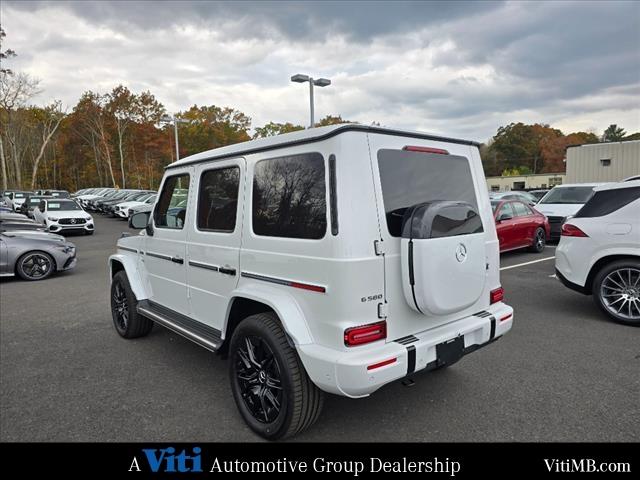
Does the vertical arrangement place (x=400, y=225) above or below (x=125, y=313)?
above

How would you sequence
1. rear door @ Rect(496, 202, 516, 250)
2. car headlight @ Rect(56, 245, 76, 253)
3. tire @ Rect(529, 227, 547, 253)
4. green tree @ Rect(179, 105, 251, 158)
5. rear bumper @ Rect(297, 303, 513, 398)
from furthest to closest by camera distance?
green tree @ Rect(179, 105, 251, 158) → tire @ Rect(529, 227, 547, 253) → rear door @ Rect(496, 202, 516, 250) → car headlight @ Rect(56, 245, 76, 253) → rear bumper @ Rect(297, 303, 513, 398)

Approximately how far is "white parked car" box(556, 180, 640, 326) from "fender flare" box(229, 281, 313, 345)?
459 cm

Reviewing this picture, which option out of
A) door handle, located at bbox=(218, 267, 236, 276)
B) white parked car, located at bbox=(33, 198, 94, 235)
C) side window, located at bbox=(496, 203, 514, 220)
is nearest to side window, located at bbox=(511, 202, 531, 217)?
side window, located at bbox=(496, 203, 514, 220)

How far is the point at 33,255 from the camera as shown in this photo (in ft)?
29.7

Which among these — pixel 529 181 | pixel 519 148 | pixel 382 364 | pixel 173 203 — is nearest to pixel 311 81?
pixel 173 203

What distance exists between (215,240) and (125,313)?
2337 millimetres

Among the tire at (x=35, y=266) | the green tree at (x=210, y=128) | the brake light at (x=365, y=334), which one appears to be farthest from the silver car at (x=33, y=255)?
the green tree at (x=210, y=128)

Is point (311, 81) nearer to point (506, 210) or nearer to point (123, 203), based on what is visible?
point (506, 210)

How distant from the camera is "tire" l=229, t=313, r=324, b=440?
8.82ft

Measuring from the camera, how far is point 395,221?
2.70m

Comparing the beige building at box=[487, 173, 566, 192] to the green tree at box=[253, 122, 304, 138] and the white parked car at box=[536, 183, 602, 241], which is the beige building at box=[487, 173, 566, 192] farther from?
the white parked car at box=[536, 183, 602, 241]

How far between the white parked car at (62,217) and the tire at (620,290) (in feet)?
58.4

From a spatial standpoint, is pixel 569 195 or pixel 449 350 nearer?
pixel 449 350
